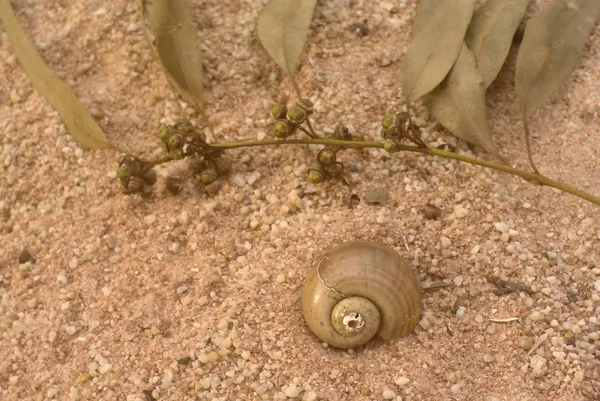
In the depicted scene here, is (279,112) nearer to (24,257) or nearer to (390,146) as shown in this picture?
(390,146)

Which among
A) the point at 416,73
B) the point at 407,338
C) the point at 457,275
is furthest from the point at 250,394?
the point at 416,73

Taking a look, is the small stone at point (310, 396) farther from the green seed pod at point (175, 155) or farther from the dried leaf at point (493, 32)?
the dried leaf at point (493, 32)

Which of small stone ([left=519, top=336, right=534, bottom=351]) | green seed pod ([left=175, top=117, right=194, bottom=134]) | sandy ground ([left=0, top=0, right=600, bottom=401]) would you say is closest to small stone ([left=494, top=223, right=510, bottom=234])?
sandy ground ([left=0, top=0, right=600, bottom=401])

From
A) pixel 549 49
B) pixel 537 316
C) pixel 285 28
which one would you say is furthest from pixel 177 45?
pixel 537 316

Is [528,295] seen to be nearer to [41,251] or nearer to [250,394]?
[250,394]

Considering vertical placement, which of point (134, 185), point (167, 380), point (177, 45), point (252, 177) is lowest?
point (167, 380)

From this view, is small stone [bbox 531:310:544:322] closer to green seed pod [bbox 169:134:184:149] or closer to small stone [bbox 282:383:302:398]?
small stone [bbox 282:383:302:398]
